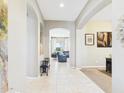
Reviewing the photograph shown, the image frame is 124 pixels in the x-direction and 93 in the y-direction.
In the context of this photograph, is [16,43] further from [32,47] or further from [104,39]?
[104,39]

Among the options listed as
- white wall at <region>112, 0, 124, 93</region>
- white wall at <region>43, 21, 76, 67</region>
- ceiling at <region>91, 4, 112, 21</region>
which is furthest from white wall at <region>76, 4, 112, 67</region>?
white wall at <region>112, 0, 124, 93</region>

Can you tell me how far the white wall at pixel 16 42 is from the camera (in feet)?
10.5

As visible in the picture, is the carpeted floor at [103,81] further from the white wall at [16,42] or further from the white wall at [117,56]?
the white wall at [16,42]

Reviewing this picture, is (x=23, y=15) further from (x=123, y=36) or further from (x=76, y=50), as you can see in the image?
(x=76, y=50)

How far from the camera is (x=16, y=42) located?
11.4ft

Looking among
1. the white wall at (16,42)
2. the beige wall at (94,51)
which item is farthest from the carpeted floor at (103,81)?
the beige wall at (94,51)

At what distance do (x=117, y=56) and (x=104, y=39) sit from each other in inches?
341

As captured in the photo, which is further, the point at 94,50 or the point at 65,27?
the point at 94,50

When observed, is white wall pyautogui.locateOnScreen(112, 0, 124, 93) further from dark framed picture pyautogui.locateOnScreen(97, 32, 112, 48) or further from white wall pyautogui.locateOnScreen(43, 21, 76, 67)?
dark framed picture pyautogui.locateOnScreen(97, 32, 112, 48)

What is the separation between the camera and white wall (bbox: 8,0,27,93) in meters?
3.21

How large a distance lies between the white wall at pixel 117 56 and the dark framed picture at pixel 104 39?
840 centimetres

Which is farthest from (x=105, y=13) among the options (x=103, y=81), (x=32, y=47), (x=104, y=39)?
(x=32, y=47)

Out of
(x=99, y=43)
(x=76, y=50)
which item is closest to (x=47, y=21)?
(x=76, y=50)

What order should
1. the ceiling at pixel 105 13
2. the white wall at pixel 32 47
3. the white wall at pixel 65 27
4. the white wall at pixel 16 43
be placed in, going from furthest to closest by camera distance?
1. the white wall at pixel 65 27
2. the ceiling at pixel 105 13
3. the white wall at pixel 32 47
4. the white wall at pixel 16 43
